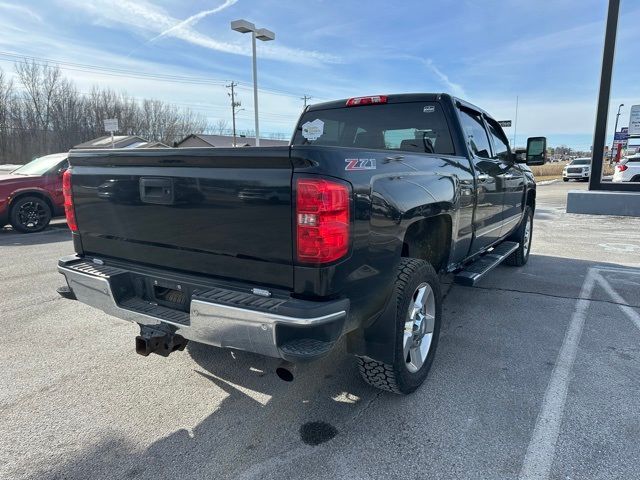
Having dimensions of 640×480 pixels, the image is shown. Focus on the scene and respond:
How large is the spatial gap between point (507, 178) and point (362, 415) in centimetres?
347

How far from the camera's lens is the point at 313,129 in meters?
4.54

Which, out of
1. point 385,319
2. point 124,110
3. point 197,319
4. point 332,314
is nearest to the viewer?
point 332,314

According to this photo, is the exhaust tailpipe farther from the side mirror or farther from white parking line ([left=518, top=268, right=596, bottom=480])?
the side mirror

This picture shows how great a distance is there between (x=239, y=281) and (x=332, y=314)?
0.59 meters

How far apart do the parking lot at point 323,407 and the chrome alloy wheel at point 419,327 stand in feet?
0.75

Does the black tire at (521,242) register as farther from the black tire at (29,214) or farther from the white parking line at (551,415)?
the black tire at (29,214)

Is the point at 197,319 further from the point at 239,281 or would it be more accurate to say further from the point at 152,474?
the point at 152,474

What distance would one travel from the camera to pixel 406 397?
113 inches

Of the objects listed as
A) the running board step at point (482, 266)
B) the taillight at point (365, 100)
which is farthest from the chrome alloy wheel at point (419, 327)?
the taillight at point (365, 100)

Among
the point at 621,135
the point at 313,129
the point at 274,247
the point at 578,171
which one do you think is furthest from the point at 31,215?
the point at 578,171

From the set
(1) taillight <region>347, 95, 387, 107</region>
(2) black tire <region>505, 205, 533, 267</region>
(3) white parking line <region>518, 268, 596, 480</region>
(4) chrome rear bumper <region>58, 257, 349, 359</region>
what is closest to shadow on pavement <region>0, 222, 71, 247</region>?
(1) taillight <region>347, 95, 387, 107</region>

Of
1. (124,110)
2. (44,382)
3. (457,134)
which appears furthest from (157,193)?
(124,110)

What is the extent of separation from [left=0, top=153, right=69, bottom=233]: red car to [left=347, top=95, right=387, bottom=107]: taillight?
308 inches

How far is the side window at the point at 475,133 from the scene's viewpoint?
4.07m
